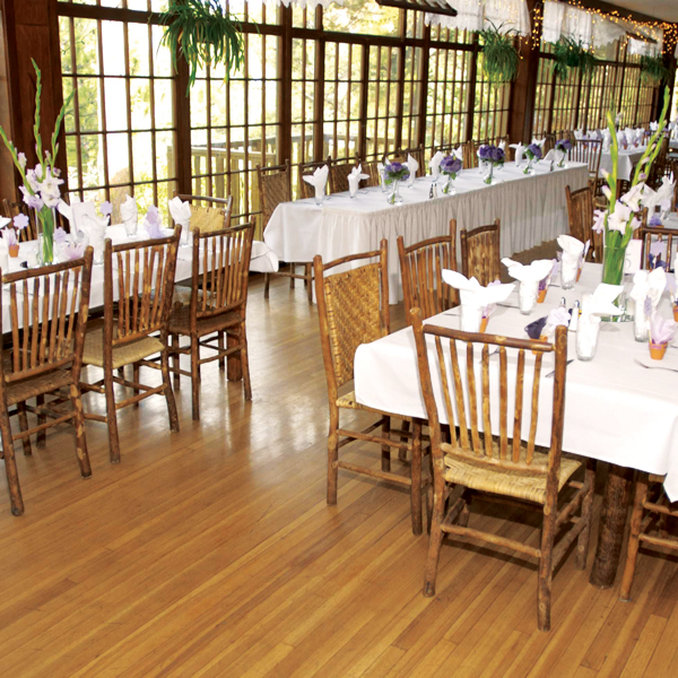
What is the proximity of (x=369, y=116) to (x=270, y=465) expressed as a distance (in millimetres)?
5274

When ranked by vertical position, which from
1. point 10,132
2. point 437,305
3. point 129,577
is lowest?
point 129,577

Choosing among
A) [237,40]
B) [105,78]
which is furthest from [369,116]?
[105,78]

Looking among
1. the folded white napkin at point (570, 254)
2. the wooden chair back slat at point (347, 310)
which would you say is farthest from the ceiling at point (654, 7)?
the wooden chair back slat at point (347, 310)

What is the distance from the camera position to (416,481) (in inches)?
120

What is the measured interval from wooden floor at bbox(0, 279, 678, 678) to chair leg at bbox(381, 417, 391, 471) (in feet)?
0.42

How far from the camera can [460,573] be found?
282 cm

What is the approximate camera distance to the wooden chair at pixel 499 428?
2.31 metres

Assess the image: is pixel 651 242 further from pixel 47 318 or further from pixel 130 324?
pixel 47 318

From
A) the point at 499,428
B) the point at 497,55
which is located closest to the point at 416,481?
the point at 499,428

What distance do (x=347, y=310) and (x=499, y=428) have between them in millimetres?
891

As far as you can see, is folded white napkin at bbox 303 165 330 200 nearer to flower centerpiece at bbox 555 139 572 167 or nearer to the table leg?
flower centerpiece at bbox 555 139 572 167

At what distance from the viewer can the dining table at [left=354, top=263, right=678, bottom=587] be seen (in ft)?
7.83

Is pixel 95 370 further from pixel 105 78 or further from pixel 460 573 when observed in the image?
pixel 460 573

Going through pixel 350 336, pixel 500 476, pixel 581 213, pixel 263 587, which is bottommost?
pixel 263 587
